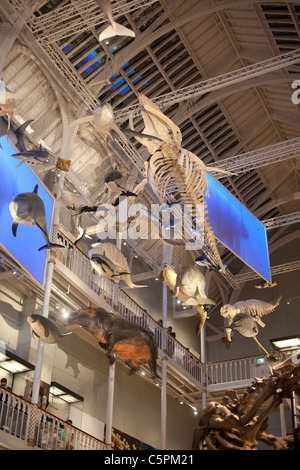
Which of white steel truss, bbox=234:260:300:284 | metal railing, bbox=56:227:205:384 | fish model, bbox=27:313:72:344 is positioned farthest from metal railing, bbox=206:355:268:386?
fish model, bbox=27:313:72:344

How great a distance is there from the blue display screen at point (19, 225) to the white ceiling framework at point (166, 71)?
193cm

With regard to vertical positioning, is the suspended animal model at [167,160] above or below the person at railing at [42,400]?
above

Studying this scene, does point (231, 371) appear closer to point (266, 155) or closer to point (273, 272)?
point (273, 272)

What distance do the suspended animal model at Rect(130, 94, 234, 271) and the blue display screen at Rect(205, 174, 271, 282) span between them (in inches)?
51.7

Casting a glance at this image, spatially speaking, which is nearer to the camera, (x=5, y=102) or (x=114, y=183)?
(x=5, y=102)

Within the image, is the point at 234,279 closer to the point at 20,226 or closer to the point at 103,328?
the point at 103,328

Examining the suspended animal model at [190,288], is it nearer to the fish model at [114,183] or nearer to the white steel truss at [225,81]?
the fish model at [114,183]

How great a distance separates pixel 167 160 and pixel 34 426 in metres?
5.06

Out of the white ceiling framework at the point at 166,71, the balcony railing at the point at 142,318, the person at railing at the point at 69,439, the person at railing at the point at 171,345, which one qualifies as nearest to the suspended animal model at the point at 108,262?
the balcony railing at the point at 142,318

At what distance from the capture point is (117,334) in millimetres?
13688

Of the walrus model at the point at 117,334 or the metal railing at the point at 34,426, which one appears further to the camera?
the walrus model at the point at 117,334

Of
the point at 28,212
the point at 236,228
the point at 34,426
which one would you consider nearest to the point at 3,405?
the point at 34,426

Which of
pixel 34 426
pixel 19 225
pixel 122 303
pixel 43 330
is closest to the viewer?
pixel 34 426

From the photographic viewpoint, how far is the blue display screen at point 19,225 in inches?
480
